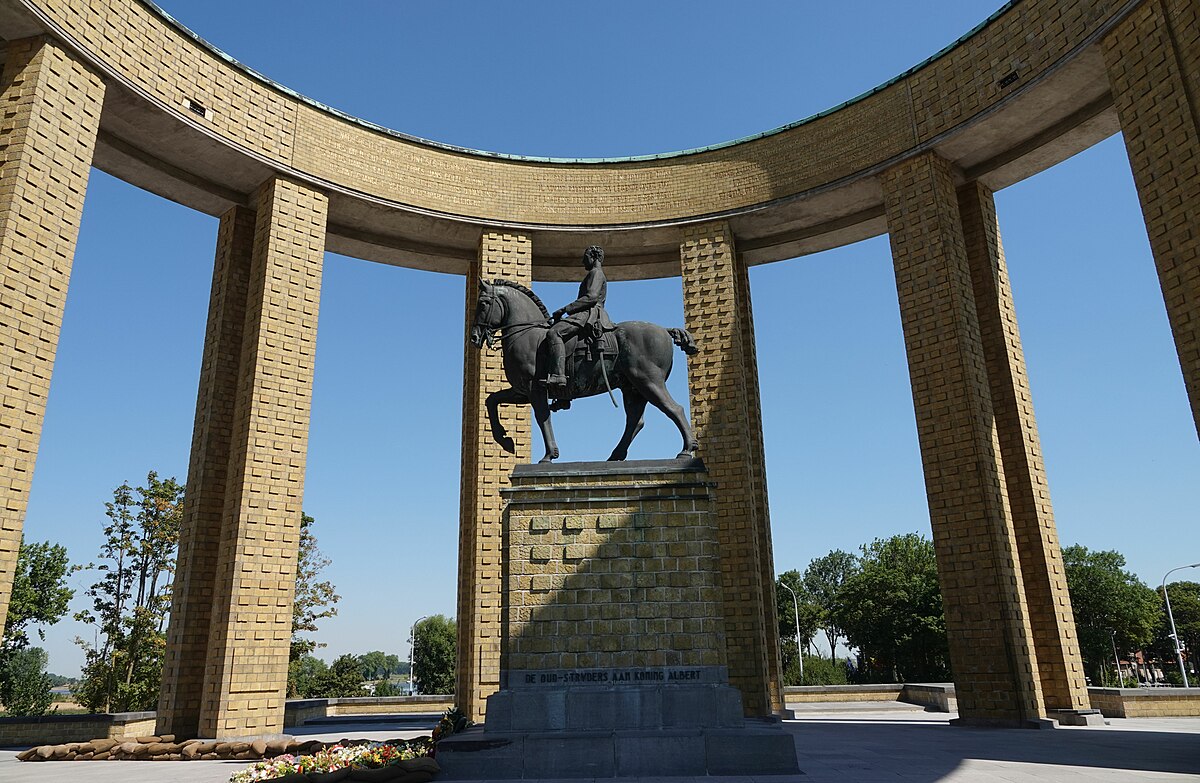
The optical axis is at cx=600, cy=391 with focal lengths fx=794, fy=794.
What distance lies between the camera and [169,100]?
14383 mm

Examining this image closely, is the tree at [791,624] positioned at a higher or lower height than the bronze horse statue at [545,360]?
lower

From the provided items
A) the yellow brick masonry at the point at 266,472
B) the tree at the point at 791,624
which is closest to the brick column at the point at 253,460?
the yellow brick masonry at the point at 266,472

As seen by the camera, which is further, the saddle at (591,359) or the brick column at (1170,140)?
the brick column at (1170,140)

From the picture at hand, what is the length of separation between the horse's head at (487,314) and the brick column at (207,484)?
824 centimetres

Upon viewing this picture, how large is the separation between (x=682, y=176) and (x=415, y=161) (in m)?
6.26

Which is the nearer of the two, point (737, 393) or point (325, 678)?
point (737, 393)

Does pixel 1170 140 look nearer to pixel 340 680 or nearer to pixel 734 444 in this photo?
pixel 734 444

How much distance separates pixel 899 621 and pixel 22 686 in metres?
43.2

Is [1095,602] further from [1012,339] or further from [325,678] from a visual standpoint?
[325,678]

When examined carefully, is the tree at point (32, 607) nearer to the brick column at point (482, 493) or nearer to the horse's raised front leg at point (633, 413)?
the brick column at point (482, 493)

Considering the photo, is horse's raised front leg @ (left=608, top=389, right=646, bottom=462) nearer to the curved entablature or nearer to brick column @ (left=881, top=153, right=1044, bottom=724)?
brick column @ (left=881, top=153, right=1044, bottom=724)

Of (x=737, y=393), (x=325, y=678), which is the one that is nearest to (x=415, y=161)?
(x=737, y=393)

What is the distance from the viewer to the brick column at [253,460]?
1362 cm

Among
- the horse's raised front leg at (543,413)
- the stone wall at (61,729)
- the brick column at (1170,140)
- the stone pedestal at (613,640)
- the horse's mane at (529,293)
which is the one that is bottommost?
Answer: the stone wall at (61,729)
